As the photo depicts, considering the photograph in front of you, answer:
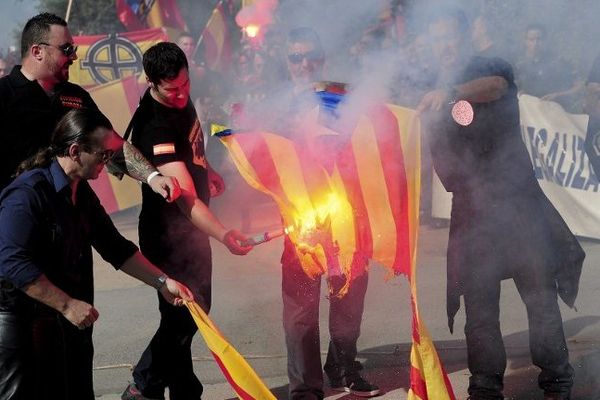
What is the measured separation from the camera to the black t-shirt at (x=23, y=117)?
12.2 feet

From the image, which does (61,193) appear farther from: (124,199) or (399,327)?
(124,199)

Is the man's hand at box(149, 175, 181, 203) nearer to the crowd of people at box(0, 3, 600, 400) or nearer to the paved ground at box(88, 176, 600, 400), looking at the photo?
the crowd of people at box(0, 3, 600, 400)

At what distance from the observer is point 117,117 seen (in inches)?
365

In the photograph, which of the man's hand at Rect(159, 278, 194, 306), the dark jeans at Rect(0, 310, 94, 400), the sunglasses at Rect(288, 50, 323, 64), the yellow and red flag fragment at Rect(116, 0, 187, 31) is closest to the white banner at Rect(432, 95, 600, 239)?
the sunglasses at Rect(288, 50, 323, 64)

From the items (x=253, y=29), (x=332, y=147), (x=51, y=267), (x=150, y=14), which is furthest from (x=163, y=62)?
(x=150, y=14)

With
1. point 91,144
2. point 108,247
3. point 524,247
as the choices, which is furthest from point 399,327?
point 91,144

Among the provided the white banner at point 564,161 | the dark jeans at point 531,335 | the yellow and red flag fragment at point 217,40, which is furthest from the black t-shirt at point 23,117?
the yellow and red flag fragment at point 217,40

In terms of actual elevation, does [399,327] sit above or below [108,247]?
below

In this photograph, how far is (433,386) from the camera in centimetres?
352

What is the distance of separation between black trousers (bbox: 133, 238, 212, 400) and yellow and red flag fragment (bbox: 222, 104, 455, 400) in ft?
1.71

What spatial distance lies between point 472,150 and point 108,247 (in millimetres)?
1762

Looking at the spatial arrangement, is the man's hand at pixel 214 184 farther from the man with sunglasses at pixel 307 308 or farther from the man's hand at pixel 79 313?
the man's hand at pixel 79 313

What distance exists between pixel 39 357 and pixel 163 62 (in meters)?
1.51

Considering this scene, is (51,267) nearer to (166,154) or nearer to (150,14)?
(166,154)
